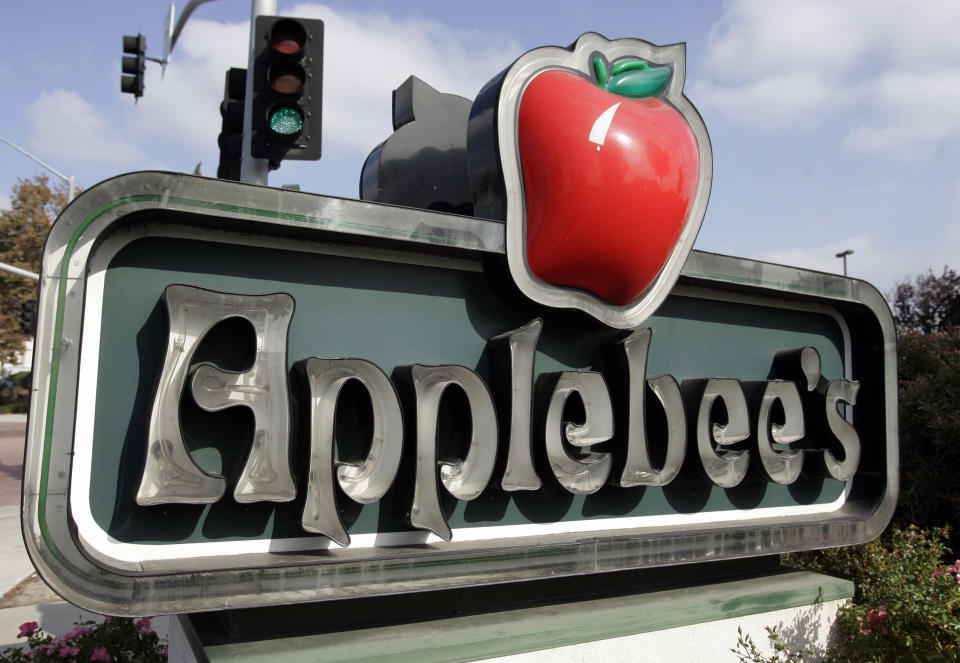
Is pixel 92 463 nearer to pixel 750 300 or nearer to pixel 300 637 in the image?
pixel 300 637

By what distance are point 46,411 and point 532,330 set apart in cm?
268

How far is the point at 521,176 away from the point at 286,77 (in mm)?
1746

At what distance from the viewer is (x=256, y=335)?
3.94 metres

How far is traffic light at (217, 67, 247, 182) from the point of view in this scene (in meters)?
6.07

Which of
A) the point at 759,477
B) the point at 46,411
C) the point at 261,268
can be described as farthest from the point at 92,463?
the point at 759,477

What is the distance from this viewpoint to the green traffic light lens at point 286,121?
5203 millimetres

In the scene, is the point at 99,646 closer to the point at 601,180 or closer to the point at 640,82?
the point at 601,180

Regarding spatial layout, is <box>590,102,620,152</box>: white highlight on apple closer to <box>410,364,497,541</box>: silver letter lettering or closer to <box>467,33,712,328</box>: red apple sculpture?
A: <box>467,33,712,328</box>: red apple sculpture

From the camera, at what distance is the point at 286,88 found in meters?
5.16

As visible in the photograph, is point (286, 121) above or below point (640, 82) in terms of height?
below

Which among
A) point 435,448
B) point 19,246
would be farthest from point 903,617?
point 19,246

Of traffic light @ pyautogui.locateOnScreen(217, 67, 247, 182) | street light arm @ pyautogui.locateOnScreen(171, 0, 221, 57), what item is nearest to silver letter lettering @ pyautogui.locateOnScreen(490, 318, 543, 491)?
traffic light @ pyautogui.locateOnScreen(217, 67, 247, 182)

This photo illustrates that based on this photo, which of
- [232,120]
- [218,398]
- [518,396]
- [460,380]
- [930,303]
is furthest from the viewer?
[930,303]

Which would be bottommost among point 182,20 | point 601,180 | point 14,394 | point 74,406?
point 14,394
